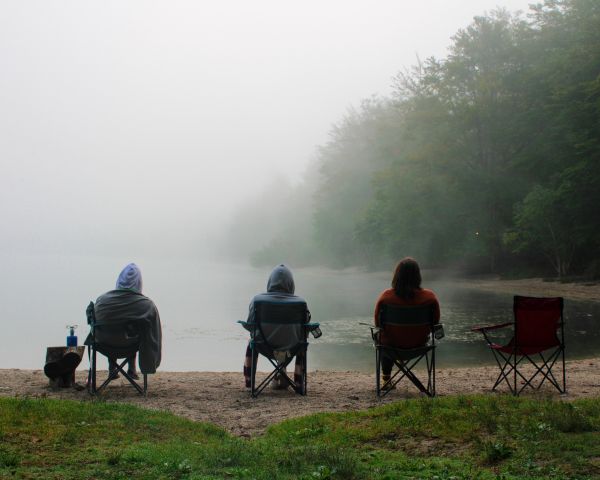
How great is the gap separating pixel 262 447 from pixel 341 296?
24.9m

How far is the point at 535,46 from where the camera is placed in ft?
118

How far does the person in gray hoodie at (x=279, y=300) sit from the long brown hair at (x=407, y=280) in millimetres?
1018

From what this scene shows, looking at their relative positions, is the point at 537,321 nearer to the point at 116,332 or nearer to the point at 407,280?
the point at 407,280

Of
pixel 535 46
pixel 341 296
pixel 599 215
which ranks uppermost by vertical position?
pixel 535 46

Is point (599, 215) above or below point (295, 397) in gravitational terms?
above

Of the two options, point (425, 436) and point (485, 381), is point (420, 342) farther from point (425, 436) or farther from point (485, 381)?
point (425, 436)

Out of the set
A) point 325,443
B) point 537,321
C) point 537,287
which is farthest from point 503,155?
point 325,443

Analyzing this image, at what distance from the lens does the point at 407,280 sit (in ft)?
23.2

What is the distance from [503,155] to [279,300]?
107 ft

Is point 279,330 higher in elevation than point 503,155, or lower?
lower

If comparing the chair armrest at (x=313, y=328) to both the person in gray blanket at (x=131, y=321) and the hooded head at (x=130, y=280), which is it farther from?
the hooded head at (x=130, y=280)

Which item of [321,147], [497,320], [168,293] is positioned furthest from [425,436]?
[321,147]

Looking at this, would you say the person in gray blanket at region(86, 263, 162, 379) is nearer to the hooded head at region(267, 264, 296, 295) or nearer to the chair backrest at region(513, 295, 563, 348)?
the hooded head at region(267, 264, 296, 295)

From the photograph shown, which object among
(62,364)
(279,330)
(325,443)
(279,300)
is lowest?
(325,443)
